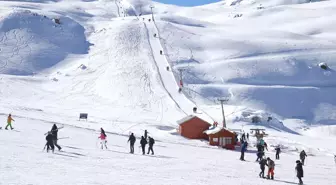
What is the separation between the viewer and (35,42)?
9938 cm

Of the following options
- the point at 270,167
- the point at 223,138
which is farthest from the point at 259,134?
the point at 270,167

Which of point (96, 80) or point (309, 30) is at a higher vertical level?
point (309, 30)

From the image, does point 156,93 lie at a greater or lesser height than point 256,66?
lesser

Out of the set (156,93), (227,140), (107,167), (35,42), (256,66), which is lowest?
(107,167)

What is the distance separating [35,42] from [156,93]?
4211 centimetres

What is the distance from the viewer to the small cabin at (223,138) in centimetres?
4197

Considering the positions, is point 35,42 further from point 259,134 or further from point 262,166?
point 262,166

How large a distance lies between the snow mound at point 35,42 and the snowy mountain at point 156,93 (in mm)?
297

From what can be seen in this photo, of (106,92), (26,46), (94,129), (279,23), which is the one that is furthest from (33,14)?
(94,129)

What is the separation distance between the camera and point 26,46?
96.3 m

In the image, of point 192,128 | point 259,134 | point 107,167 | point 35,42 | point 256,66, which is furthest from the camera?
point 35,42

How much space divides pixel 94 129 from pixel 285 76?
47403mm

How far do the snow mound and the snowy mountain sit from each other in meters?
0.30

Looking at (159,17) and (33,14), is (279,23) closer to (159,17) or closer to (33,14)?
(159,17)
